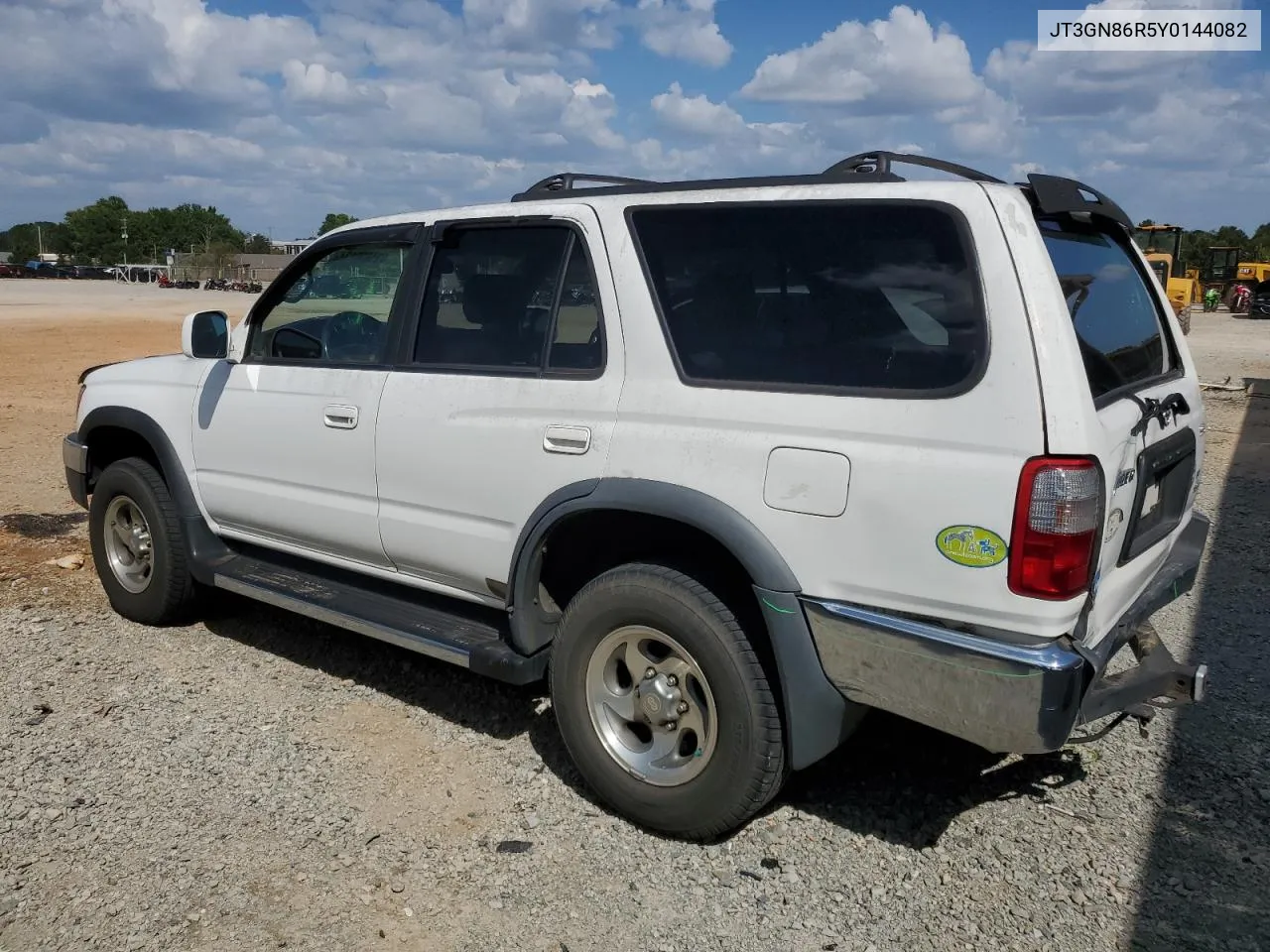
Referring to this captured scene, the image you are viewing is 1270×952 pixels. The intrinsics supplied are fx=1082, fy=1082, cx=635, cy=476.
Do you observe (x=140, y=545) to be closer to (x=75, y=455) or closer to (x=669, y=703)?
(x=75, y=455)

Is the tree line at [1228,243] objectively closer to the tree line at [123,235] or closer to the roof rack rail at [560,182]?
the roof rack rail at [560,182]

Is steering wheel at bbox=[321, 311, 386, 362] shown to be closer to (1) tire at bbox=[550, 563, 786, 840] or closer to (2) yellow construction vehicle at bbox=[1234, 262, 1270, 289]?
(1) tire at bbox=[550, 563, 786, 840]

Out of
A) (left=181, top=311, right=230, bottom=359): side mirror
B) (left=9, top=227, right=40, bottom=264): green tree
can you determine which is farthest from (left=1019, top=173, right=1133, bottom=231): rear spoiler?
(left=9, top=227, right=40, bottom=264): green tree

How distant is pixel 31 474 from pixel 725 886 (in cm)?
782

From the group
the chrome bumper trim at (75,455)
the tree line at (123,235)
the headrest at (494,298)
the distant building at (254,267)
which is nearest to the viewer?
the headrest at (494,298)

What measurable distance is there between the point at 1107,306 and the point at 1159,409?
357mm

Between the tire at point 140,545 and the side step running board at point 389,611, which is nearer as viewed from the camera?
the side step running board at point 389,611

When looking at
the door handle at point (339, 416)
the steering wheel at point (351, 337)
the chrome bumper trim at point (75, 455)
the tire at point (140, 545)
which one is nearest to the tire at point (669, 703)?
the door handle at point (339, 416)

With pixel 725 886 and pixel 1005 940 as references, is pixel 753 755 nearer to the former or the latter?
pixel 725 886

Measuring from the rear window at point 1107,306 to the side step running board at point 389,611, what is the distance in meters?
2.01

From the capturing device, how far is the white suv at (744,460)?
2760 mm

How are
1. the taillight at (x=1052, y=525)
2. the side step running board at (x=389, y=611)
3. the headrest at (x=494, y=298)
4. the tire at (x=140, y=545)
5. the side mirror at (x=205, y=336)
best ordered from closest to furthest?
the taillight at (x=1052, y=525) → the side step running board at (x=389, y=611) → the headrest at (x=494, y=298) → the side mirror at (x=205, y=336) → the tire at (x=140, y=545)

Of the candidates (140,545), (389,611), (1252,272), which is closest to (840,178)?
(389,611)

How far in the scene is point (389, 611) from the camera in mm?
4184
